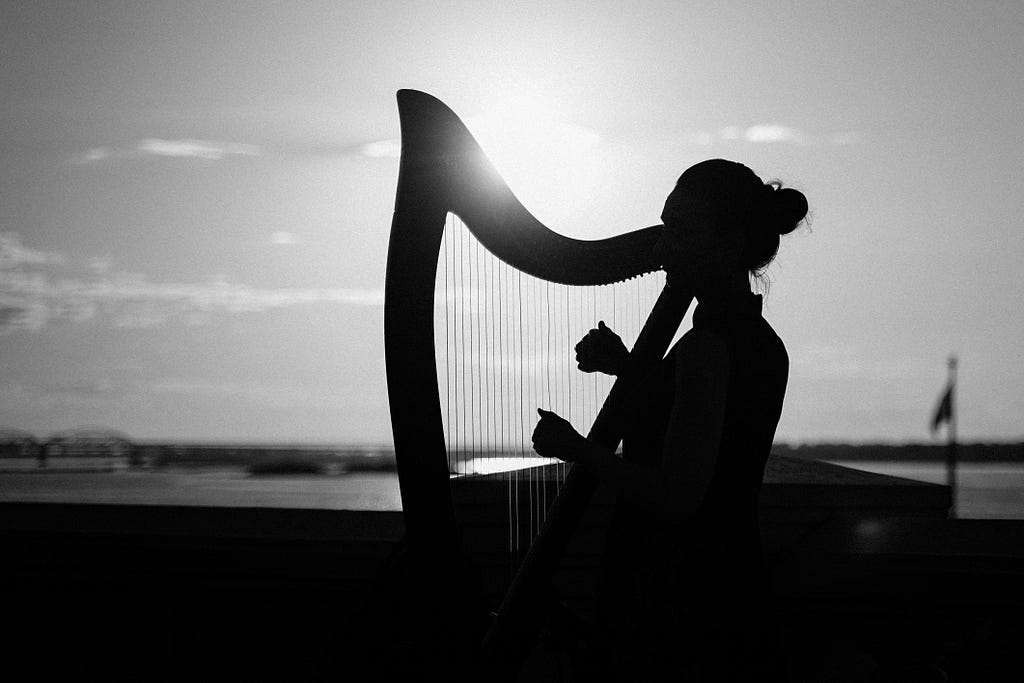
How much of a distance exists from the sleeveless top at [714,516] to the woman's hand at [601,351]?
0.21 m

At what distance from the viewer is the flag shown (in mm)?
18939

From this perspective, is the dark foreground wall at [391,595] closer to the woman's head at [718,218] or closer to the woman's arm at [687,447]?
the woman's arm at [687,447]

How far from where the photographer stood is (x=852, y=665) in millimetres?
2689

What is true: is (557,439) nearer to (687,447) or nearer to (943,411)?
(687,447)

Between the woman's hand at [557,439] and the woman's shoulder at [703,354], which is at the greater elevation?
the woman's shoulder at [703,354]

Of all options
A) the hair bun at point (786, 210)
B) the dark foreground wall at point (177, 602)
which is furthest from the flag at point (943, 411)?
the hair bun at point (786, 210)

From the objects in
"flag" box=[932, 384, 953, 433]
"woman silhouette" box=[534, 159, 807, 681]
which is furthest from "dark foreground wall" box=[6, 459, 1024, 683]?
"flag" box=[932, 384, 953, 433]

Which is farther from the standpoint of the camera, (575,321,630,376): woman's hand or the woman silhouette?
(575,321,630,376): woman's hand

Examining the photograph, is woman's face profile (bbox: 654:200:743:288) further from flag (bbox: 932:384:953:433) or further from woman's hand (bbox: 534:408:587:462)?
flag (bbox: 932:384:953:433)

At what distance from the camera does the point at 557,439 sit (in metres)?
1.24

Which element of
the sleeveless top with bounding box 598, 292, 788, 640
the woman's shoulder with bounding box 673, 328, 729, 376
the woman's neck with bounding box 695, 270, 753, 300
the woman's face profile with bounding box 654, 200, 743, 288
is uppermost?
the woman's face profile with bounding box 654, 200, 743, 288

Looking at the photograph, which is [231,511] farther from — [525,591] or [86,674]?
[525,591]

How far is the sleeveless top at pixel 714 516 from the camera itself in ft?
3.96

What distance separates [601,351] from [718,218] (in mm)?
320
